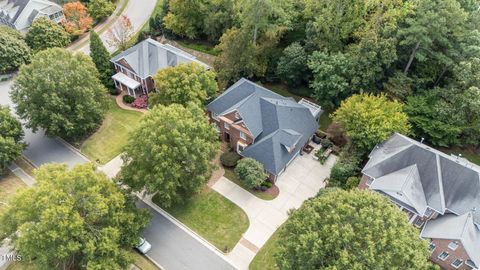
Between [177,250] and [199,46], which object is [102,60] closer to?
[199,46]

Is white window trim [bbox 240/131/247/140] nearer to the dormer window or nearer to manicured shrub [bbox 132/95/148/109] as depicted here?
manicured shrub [bbox 132/95/148/109]

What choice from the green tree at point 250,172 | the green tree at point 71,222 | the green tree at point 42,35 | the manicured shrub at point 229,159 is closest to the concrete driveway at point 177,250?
the green tree at point 71,222

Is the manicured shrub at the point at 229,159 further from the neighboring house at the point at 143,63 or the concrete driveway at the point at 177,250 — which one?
the neighboring house at the point at 143,63

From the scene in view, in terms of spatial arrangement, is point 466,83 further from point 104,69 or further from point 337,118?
point 104,69

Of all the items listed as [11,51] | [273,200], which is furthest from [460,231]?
[11,51]

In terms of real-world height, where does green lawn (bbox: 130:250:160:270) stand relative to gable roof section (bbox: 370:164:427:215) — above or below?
below

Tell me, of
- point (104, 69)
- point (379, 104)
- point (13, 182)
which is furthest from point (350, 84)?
point (13, 182)

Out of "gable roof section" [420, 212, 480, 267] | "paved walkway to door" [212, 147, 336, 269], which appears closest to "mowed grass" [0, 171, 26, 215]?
"paved walkway to door" [212, 147, 336, 269]
